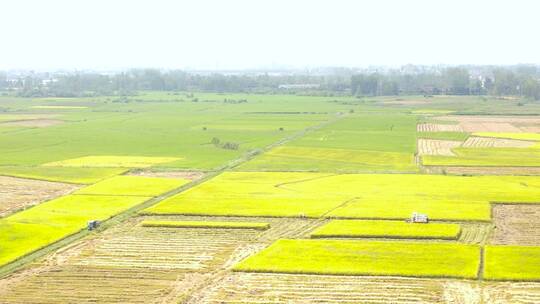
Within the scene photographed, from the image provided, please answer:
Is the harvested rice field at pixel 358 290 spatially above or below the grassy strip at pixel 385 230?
below

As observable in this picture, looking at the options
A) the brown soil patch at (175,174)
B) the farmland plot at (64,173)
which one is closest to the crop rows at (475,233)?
the brown soil patch at (175,174)

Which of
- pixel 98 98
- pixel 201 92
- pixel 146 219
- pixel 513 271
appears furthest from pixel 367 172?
pixel 201 92

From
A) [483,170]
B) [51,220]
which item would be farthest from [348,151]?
[51,220]

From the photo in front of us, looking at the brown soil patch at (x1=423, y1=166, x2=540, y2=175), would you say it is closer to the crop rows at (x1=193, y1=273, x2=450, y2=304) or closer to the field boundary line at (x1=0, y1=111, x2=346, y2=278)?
the field boundary line at (x1=0, y1=111, x2=346, y2=278)

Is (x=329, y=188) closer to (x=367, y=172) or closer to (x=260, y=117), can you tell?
(x=367, y=172)

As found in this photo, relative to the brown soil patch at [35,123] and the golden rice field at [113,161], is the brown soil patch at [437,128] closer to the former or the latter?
the golden rice field at [113,161]

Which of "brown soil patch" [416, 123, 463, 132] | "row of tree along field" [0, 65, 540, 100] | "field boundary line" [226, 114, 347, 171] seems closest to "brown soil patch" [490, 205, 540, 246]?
"field boundary line" [226, 114, 347, 171]
